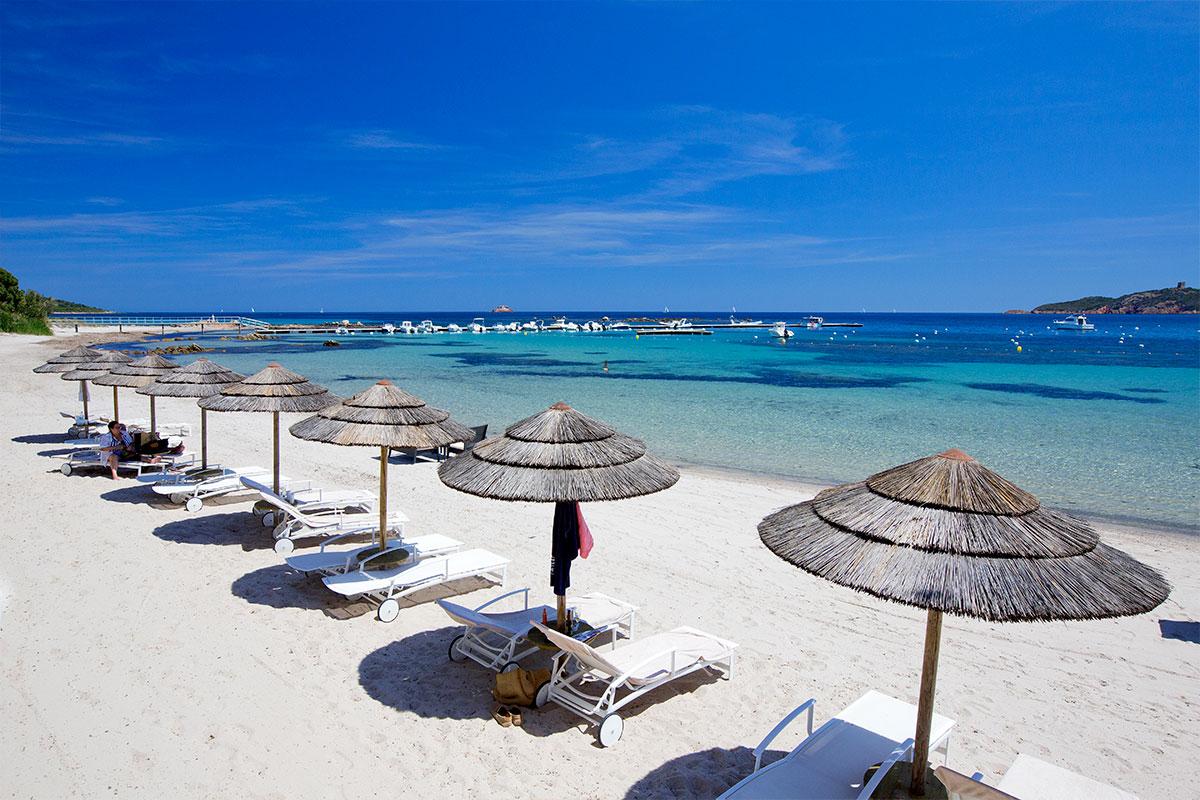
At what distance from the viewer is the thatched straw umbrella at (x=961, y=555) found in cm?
301

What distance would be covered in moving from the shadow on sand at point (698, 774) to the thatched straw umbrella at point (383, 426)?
330cm

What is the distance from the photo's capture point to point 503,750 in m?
4.45

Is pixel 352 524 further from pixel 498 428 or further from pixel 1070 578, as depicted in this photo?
pixel 498 428

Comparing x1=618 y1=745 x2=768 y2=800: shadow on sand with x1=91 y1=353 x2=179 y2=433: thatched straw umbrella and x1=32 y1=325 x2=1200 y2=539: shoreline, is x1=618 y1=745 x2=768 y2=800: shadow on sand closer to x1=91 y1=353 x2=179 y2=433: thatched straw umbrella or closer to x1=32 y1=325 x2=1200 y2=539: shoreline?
x1=32 y1=325 x2=1200 y2=539: shoreline

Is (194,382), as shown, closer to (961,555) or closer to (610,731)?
(610,731)

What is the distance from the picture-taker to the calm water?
14406 mm

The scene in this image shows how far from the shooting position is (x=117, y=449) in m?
10.7

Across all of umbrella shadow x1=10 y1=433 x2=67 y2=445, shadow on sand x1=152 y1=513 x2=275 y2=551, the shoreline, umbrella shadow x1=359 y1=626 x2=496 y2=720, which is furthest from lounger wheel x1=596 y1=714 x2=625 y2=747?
umbrella shadow x1=10 y1=433 x2=67 y2=445

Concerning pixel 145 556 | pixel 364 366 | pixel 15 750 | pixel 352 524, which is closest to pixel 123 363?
pixel 145 556

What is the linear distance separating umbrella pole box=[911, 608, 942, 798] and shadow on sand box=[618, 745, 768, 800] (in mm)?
1086

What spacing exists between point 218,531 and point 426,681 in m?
4.61

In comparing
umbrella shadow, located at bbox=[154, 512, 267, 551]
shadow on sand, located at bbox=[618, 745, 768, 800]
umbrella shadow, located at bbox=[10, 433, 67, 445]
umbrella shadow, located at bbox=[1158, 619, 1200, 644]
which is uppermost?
umbrella shadow, located at bbox=[10, 433, 67, 445]

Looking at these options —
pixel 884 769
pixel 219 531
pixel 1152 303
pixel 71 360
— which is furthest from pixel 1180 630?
pixel 1152 303

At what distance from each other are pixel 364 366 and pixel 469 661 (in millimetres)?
36267
